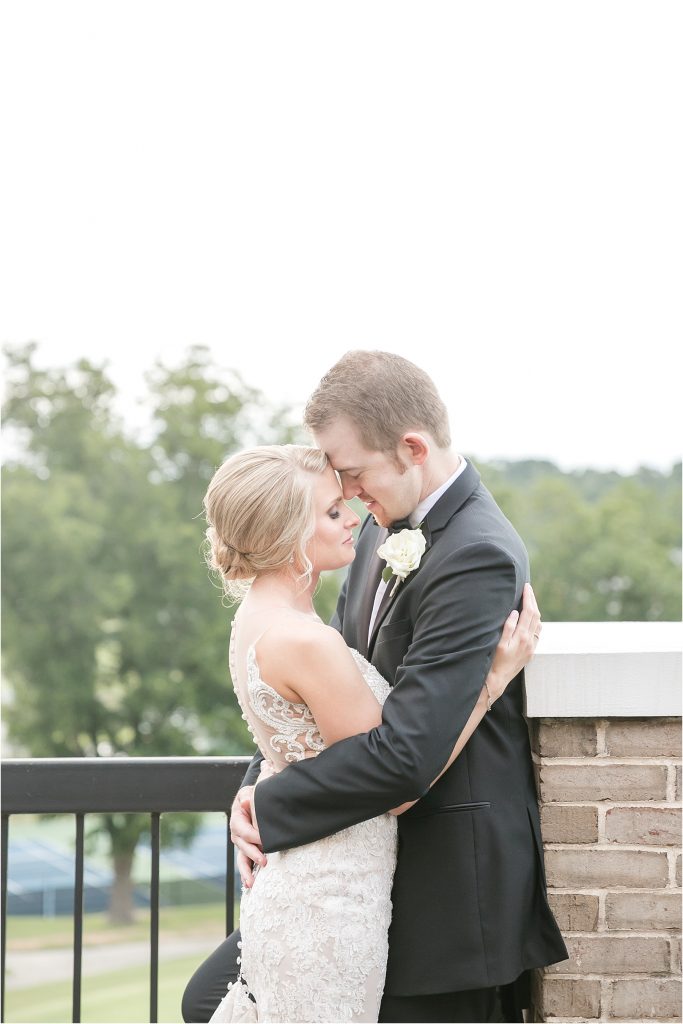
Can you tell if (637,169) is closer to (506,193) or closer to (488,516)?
(506,193)

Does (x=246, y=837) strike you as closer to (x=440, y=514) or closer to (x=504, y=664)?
(x=504, y=664)

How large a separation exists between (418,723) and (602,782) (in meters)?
0.62

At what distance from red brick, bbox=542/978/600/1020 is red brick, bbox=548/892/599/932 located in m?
0.13

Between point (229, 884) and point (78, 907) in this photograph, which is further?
point (229, 884)

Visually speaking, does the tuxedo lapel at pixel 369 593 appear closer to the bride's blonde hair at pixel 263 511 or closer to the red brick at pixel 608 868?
the bride's blonde hair at pixel 263 511

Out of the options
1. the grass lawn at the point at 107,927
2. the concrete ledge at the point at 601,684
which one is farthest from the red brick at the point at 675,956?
the grass lawn at the point at 107,927

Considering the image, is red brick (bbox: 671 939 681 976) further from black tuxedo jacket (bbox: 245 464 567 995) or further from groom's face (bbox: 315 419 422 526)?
groom's face (bbox: 315 419 422 526)

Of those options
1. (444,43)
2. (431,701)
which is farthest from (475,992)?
(444,43)

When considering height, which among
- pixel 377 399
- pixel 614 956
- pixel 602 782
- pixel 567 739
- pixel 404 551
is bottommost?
pixel 614 956

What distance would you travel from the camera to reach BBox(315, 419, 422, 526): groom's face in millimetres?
2549

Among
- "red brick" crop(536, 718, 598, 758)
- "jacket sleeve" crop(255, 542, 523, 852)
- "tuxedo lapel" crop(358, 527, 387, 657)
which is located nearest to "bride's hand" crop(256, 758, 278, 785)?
"jacket sleeve" crop(255, 542, 523, 852)

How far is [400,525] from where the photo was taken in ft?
8.71

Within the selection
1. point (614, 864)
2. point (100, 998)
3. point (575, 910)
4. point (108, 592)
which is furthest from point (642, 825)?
point (100, 998)

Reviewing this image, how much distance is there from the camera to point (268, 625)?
2.30 meters
